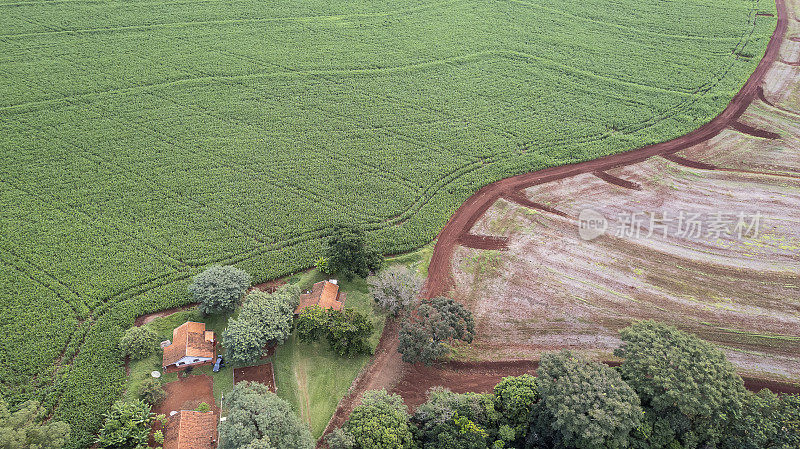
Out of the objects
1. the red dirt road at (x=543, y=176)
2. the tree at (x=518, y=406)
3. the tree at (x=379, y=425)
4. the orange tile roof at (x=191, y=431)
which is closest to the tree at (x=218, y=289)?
the orange tile roof at (x=191, y=431)

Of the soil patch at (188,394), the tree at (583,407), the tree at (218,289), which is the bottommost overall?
the tree at (583,407)

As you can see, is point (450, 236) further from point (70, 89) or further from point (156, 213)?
point (70, 89)

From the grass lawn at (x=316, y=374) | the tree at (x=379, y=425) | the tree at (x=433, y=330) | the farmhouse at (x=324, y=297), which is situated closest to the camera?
the tree at (x=379, y=425)

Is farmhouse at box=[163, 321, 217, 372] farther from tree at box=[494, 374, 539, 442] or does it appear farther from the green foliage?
tree at box=[494, 374, 539, 442]

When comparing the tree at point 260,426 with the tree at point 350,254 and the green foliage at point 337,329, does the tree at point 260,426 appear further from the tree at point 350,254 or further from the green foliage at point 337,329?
the tree at point 350,254

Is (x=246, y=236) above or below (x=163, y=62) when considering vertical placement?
below

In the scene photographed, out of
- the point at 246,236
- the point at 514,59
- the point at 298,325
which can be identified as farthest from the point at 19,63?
the point at 514,59
